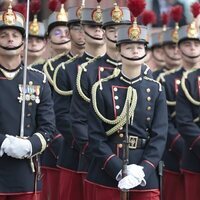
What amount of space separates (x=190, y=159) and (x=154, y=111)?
1.95 meters

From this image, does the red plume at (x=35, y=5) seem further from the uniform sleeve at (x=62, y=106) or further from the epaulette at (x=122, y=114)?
the epaulette at (x=122, y=114)

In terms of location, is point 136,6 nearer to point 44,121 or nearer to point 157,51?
point 44,121

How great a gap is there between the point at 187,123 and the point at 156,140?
5.58 feet

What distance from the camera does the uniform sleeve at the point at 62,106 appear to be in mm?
11656

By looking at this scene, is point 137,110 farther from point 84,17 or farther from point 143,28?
point 84,17

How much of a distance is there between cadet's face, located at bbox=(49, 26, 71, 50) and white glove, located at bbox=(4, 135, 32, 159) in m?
3.59

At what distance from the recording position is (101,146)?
985cm

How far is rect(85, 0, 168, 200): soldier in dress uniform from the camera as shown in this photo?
9.82 meters

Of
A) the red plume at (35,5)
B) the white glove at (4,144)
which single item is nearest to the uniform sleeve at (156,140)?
the white glove at (4,144)

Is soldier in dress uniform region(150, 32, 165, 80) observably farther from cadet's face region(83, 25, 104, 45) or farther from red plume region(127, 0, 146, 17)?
red plume region(127, 0, 146, 17)

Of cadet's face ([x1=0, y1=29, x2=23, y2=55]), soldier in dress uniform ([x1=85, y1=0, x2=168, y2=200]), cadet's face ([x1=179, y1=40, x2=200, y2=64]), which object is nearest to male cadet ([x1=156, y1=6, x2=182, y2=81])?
cadet's face ([x1=179, y1=40, x2=200, y2=64])

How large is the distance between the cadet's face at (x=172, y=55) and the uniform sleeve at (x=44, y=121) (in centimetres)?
448

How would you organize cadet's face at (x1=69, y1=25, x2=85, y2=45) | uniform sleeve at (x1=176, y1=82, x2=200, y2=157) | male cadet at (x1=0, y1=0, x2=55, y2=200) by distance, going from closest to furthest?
male cadet at (x1=0, y1=0, x2=55, y2=200) < uniform sleeve at (x1=176, y1=82, x2=200, y2=157) < cadet's face at (x1=69, y1=25, x2=85, y2=45)

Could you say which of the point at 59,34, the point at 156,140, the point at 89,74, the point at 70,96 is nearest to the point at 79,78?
the point at 89,74
